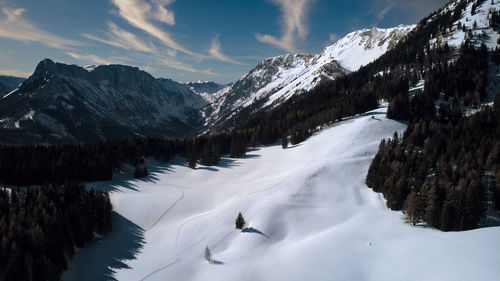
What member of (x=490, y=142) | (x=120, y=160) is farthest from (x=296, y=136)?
(x=120, y=160)

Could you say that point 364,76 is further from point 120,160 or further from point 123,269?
point 123,269

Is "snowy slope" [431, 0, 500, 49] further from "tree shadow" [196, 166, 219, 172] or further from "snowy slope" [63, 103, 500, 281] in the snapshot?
"tree shadow" [196, 166, 219, 172]

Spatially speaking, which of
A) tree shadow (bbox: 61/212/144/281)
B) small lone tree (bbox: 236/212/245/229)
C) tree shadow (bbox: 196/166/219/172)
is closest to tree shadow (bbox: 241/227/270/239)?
small lone tree (bbox: 236/212/245/229)

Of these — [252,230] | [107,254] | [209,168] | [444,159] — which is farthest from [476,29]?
[107,254]

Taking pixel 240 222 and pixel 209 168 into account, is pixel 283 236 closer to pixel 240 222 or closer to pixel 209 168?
pixel 240 222

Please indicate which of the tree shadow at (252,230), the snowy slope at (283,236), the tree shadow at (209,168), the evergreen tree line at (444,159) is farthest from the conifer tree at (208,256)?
the tree shadow at (209,168)
